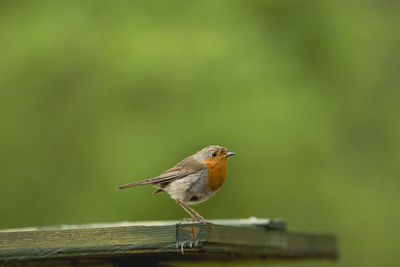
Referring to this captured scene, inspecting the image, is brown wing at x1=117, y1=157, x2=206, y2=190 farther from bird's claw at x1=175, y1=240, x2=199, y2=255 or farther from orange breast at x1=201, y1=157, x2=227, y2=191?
bird's claw at x1=175, y1=240, x2=199, y2=255

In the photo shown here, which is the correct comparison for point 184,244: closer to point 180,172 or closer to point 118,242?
point 118,242

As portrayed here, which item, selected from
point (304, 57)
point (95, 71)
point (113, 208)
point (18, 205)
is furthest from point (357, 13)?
point (18, 205)

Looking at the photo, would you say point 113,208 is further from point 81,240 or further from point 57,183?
point 81,240

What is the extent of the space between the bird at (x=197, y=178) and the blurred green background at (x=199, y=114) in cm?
418

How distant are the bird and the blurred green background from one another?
4.18 metres

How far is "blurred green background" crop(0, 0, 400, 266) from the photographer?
9180 millimetres

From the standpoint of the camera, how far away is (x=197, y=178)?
4.43 m

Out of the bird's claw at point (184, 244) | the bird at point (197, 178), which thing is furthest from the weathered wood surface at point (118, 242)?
the bird at point (197, 178)

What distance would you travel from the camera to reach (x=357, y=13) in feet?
35.7

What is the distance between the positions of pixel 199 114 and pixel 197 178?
4.91 m

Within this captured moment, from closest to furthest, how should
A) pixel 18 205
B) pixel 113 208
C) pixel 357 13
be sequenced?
pixel 113 208
pixel 18 205
pixel 357 13

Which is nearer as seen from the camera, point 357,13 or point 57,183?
point 57,183

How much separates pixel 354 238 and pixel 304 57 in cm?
266

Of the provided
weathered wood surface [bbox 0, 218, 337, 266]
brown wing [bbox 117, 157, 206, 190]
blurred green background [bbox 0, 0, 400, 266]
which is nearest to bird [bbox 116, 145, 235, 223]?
brown wing [bbox 117, 157, 206, 190]
